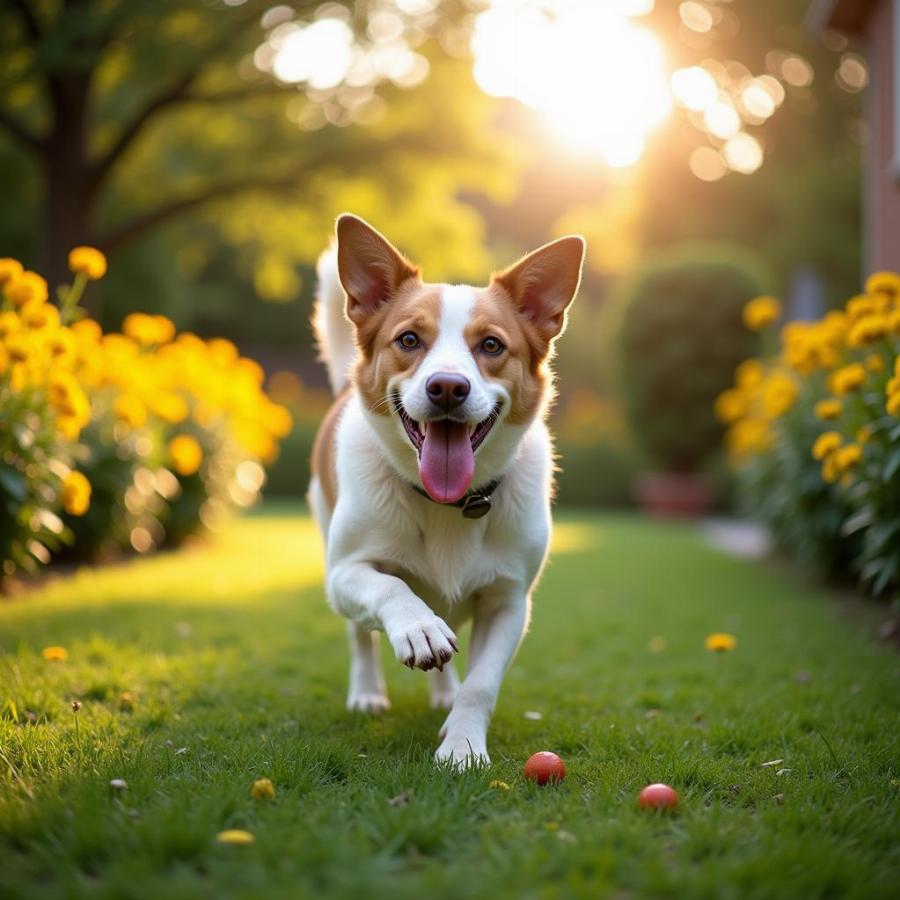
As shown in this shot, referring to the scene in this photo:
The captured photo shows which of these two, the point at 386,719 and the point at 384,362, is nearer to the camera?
the point at 384,362

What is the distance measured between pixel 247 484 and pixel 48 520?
4.83 m

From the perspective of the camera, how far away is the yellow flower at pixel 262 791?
269 cm

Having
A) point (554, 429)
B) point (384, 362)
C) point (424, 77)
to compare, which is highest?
point (424, 77)

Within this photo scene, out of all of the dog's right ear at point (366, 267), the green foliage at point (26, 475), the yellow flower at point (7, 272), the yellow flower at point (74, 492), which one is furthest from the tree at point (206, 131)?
the dog's right ear at point (366, 267)

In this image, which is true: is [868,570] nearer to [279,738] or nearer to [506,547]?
[506,547]

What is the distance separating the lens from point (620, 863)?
2277 millimetres

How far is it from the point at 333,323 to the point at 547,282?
4.71 ft

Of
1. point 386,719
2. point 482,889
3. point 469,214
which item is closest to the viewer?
point 482,889

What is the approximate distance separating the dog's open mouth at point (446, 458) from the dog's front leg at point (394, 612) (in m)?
0.35

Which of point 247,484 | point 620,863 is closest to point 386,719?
point 620,863

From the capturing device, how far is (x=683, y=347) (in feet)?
50.2

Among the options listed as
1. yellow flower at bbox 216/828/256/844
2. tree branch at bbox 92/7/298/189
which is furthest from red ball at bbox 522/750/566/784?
tree branch at bbox 92/7/298/189

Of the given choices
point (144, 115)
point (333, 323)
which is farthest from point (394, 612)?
point (144, 115)

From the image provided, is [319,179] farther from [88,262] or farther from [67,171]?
[88,262]
